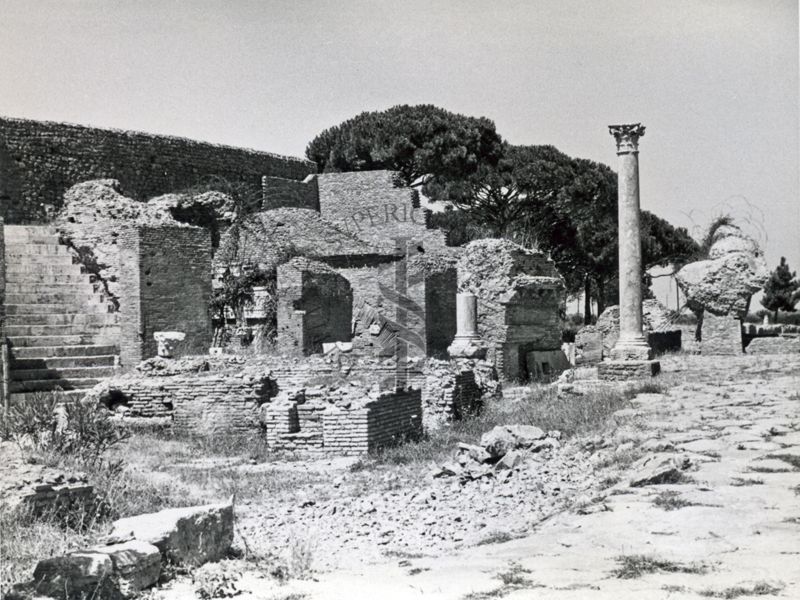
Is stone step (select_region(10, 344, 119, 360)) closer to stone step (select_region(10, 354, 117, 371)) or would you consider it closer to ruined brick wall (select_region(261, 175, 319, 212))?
stone step (select_region(10, 354, 117, 371))

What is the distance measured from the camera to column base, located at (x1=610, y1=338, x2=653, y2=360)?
50.9ft

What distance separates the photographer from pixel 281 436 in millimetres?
11164

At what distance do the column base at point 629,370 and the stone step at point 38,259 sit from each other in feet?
35.2

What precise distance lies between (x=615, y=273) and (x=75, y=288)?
26.4 metres

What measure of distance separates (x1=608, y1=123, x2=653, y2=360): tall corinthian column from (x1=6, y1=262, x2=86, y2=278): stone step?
1048 centimetres

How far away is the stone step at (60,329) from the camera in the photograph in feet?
51.5

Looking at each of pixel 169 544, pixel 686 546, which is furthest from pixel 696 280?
pixel 169 544

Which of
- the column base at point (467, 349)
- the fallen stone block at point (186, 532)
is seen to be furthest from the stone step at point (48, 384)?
the fallen stone block at point (186, 532)

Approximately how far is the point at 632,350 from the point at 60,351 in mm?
9544

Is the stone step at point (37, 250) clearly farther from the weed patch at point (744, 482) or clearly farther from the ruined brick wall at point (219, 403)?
the weed patch at point (744, 482)

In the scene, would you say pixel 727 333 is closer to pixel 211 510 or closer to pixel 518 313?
pixel 518 313

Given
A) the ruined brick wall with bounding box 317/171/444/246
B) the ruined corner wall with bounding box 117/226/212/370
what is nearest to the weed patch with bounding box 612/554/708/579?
the ruined corner wall with bounding box 117/226/212/370

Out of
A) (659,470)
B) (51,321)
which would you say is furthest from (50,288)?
(659,470)

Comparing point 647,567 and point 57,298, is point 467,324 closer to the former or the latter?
point 57,298
